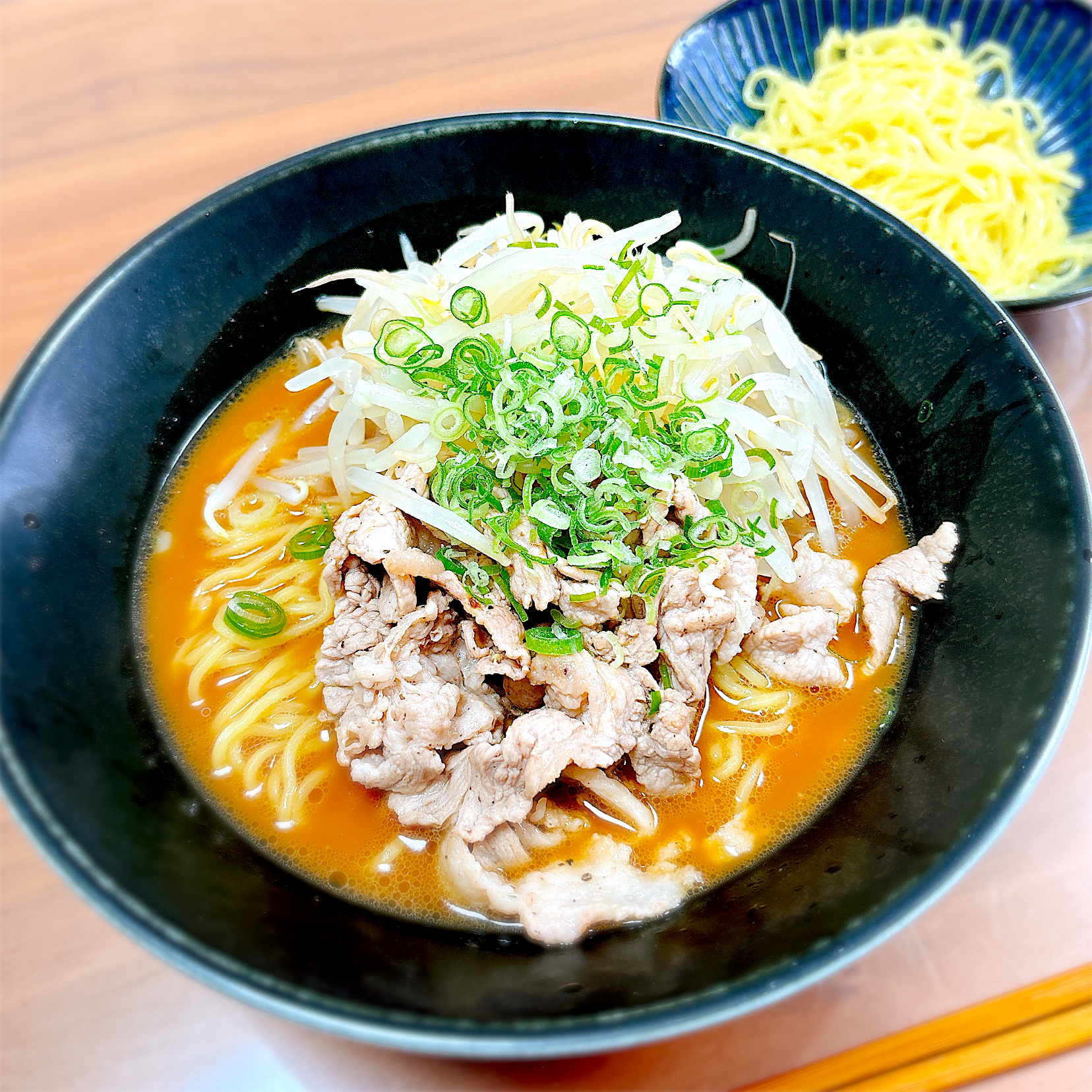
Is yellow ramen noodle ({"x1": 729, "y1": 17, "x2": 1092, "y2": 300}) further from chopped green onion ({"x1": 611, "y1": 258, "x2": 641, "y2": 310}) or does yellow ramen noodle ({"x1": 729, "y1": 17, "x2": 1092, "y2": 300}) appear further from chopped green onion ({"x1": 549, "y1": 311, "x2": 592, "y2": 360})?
chopped green onion ({"x1": 549, "y1": 311, "x2": 592, "y2": 360})

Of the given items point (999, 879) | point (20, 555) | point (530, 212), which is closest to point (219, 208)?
point (530, 212)

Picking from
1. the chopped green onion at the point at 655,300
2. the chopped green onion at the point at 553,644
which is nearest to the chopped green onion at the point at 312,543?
the chopped green onion at the point at 553,644

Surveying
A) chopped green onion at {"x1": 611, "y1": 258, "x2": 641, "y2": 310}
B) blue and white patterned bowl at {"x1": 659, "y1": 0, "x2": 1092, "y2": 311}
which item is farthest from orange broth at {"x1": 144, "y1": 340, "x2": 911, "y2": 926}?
blue and white patterned bowl at {"x1": 659, "y1": 0, "x2": 1092, "y2": 311}

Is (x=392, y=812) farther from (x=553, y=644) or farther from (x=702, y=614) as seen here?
(x=702, y=614)

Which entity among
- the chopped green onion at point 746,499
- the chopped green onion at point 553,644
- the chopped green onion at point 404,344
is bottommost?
the chopped green onion at point 553,644

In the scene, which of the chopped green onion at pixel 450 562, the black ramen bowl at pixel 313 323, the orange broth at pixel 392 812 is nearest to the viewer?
the black ramen bowl at pixel 313 323

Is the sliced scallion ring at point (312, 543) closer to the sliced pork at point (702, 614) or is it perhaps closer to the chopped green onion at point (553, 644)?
the chopped green onion at point (553, 644)

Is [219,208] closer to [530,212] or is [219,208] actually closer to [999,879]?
[530,212]
